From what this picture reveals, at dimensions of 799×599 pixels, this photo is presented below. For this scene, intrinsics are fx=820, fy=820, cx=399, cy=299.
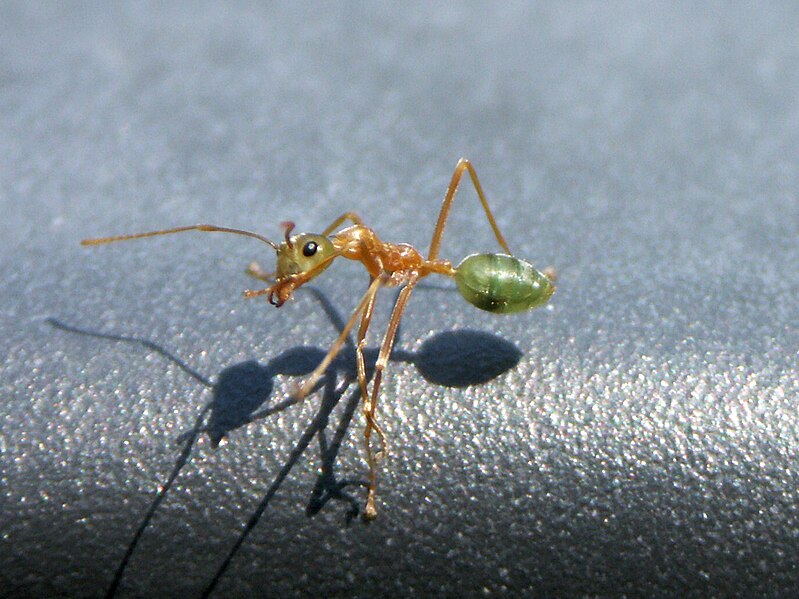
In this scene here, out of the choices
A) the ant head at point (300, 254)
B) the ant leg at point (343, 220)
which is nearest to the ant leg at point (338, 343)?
the ant head at point (300, 254)

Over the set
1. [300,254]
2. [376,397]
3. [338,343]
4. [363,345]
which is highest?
[300,254]

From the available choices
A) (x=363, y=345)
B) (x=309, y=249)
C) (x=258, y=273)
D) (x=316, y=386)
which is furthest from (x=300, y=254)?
(x=316, y=386)

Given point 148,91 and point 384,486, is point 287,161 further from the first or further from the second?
point 384,486

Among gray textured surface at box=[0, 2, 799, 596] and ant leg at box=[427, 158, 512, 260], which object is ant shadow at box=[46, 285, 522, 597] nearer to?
gray textured surface at box=[0, 2, 799, 596]

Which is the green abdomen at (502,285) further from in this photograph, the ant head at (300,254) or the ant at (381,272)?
the ant head at (300,254)

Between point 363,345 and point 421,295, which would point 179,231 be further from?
point 421,295

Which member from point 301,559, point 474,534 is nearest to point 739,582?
point 474,534

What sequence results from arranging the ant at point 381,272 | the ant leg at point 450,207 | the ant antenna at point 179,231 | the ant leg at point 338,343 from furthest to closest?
the ant leg at point 450,207 → the ant antenna at point 179,231 → the ant at point 381,272 → the ant leg at point 338,343
